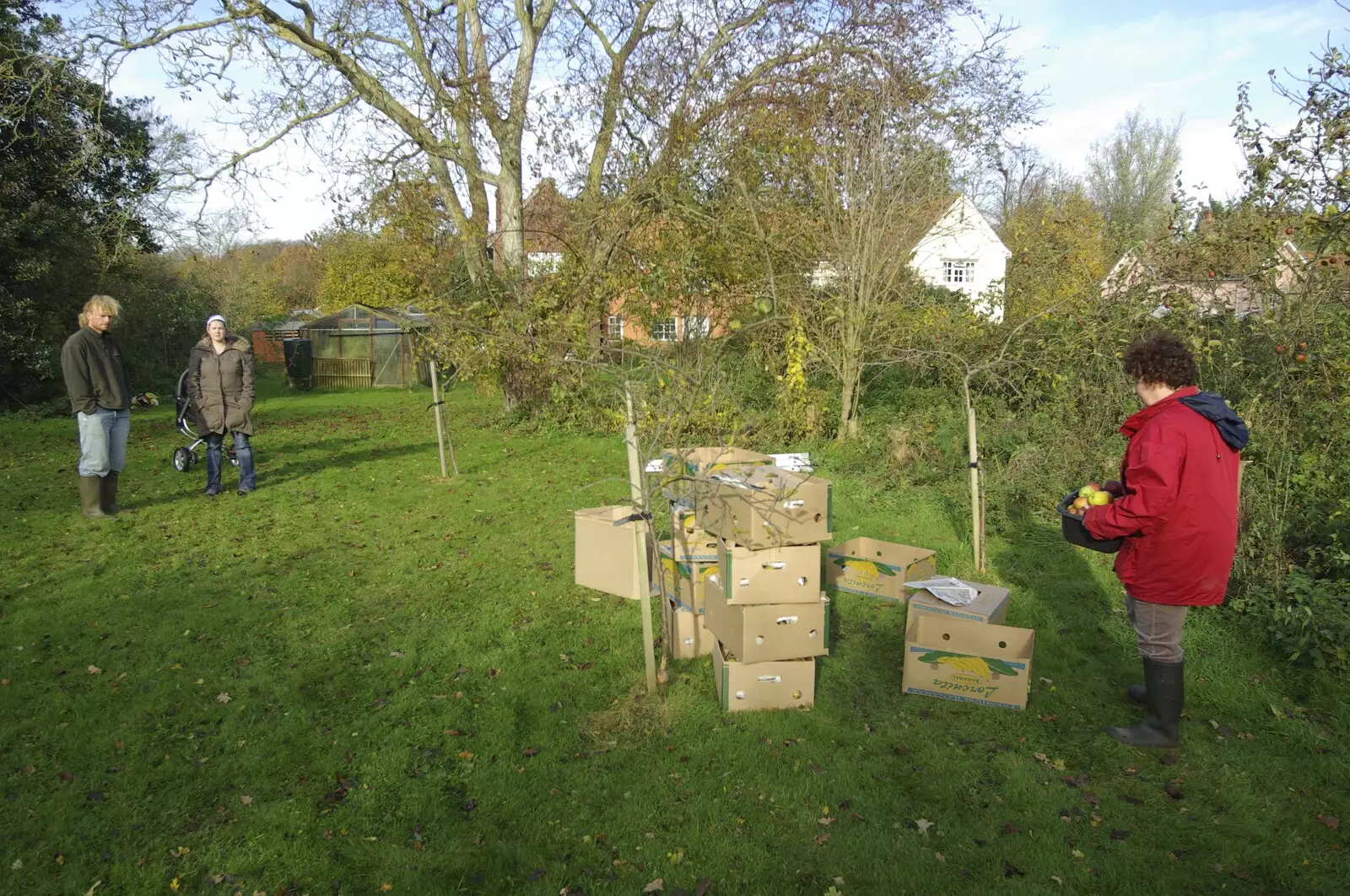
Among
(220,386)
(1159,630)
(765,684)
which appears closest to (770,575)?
(765,684)

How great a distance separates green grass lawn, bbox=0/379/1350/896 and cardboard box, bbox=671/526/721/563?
620 millimetres

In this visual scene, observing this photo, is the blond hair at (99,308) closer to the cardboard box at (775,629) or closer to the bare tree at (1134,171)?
the cardboard box at (775,629)

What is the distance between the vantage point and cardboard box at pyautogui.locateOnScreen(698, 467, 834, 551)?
13.3 feet

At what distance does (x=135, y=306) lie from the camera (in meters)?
19.2

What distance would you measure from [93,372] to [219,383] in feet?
4.07

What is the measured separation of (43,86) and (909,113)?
45.6 ft

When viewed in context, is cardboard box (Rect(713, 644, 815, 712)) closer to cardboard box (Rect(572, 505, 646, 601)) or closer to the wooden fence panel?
cardboard box (Rect(572, 505, 646, 601))

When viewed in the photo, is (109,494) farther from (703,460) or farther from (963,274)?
(963,274)

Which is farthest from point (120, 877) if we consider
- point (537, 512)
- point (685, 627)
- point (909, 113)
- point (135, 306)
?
point (135, 306)

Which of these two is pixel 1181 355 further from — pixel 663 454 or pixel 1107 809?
pixel 663 454

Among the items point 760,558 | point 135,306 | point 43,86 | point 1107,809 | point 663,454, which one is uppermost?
point 43,86

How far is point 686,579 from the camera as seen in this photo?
479 cm

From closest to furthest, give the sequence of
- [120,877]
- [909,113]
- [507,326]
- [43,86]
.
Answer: [120,877] → [909,113] → [507,326] → [43,86]

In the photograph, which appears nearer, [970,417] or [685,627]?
[685,627]
